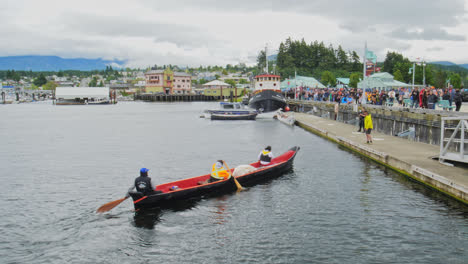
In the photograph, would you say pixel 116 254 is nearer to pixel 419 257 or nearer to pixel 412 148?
pixel 419 257

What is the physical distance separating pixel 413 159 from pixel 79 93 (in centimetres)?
14681

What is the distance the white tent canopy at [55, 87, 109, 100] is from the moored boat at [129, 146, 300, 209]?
140 meters

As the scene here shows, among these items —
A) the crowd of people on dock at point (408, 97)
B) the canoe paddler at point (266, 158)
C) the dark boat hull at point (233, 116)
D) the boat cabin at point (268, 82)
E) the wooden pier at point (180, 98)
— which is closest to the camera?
the canoe paddler at point (266, 158)

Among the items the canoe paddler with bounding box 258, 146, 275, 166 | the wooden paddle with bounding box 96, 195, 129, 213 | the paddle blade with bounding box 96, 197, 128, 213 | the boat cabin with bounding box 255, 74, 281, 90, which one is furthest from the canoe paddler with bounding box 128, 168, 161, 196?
the boat cabin with bounding box 255, 74, 281, 90

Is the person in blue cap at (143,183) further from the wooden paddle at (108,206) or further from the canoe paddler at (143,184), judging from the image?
the wooden paddle at (108,206)

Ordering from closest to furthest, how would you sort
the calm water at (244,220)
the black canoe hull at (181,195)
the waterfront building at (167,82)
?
the calm water at (244,220), the black canoe hull at (181,195), the waterfront building at (167,82)

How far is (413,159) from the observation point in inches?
768

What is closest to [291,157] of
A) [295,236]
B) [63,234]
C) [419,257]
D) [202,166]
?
[202,166]

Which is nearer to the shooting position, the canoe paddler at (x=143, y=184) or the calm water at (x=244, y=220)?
the calm water at (x=244, y=220)

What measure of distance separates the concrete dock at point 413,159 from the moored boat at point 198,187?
5.66m

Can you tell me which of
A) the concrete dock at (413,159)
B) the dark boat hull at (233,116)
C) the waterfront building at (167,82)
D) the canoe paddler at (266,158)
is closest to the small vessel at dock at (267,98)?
the dark boat hull at (233,116)

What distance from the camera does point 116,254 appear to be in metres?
11.8

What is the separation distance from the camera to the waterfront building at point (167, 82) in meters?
180

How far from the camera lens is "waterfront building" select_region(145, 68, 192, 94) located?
180 meters
